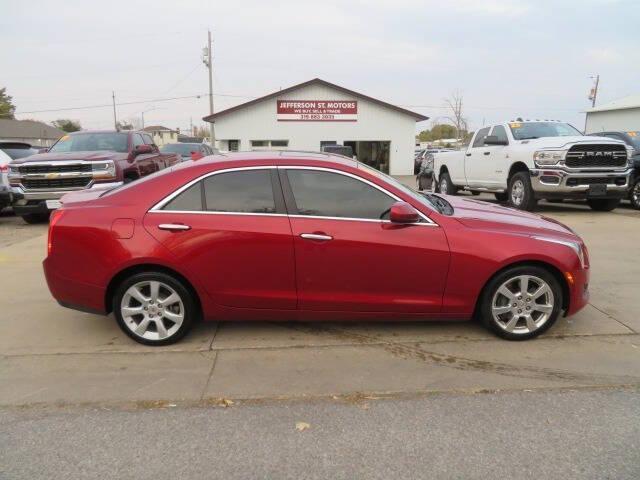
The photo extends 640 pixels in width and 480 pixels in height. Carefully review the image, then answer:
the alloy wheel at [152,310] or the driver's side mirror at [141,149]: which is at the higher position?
the driver's side mirror at [141,149]

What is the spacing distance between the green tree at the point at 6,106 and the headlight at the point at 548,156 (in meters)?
87.6

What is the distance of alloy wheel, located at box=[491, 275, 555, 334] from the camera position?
4.23 m

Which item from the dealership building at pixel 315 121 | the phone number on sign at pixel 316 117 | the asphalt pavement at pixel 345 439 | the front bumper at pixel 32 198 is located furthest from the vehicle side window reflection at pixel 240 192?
the phone number on sign at pixel 316 117

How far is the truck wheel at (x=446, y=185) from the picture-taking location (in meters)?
14.5

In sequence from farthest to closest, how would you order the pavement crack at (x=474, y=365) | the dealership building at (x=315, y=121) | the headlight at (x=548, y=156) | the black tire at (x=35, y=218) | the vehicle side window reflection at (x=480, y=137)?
the dealership building at (x=315, y=121)
the vehicle side window reflection at (x=480, y=137)
the black tire at (x=35, y=218)
the headlight at (x=548, y=156)
the pavement crack at (x=474, y=365)

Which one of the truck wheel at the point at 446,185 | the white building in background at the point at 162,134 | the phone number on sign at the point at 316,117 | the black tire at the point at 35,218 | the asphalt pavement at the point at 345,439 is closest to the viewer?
the asphalt pavement at the point at 345,439

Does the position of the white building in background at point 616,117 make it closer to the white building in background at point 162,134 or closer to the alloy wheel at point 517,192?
the alloy wheel at point 517,192

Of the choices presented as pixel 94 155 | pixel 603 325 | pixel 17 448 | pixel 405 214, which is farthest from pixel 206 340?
pixel 94 155

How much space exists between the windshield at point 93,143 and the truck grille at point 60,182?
99cm

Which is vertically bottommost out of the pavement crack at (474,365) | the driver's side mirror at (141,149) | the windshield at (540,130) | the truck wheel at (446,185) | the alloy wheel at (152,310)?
the pavement crack at (474,365)

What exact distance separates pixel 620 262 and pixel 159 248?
19.8 ft

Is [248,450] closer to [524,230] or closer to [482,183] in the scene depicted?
[524,230]

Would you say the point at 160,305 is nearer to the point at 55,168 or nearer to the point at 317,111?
the point at 55,168

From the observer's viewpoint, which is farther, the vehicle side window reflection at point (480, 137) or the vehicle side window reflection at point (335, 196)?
the vehicle side window reflection at point (480, 137)
